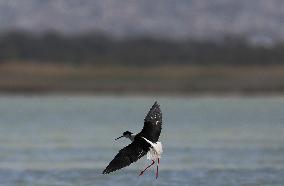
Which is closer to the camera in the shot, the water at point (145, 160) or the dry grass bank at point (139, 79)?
the water at point (145, 160)

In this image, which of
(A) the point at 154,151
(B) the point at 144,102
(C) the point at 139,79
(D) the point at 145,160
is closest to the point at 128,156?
(A) the point at 154,151

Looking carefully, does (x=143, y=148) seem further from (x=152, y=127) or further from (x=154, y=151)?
(x=152, y=127)

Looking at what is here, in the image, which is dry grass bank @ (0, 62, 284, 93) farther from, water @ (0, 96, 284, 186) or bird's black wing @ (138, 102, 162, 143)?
bird's black wing @ (138, 102, 162, 143)

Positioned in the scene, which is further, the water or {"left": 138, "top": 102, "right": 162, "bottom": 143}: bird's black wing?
the water

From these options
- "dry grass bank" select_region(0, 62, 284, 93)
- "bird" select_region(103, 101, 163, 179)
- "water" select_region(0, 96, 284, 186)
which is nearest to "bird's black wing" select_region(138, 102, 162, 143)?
"bird" select_region(103, 101, 163, 179)

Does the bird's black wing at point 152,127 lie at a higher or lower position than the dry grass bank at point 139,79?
lower

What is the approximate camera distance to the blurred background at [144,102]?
35.5 metres

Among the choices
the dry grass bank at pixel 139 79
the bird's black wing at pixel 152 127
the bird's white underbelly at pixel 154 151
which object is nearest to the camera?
the bird's white underbelly at pixel 154 151

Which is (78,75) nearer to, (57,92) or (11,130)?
(57,92)

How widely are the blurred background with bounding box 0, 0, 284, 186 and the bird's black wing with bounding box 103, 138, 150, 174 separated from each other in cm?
377

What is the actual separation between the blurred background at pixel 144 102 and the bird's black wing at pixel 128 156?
377 cm

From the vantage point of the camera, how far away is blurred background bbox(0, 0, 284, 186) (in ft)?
117

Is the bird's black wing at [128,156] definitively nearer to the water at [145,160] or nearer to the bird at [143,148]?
the bird at [143,148]

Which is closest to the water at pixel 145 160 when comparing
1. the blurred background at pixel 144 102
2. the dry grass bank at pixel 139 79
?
the blurred background at pixel 144 102
